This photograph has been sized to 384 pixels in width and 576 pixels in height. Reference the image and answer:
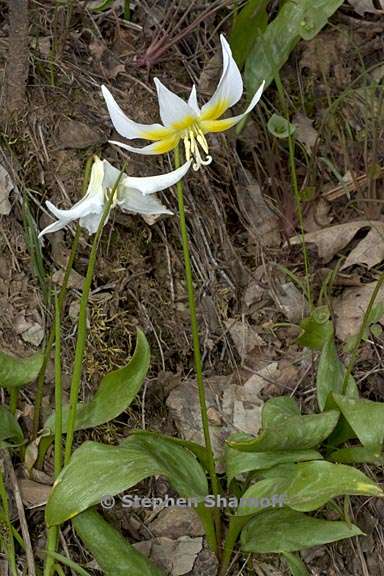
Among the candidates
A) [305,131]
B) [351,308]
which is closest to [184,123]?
[351,308]

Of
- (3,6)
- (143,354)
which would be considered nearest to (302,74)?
(3,6)

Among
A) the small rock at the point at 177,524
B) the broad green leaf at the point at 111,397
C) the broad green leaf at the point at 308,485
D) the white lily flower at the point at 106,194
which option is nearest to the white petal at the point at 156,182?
the white lily flower at the point at 106,194

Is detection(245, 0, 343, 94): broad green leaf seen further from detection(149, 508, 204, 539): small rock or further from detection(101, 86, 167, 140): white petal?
detection(149, 508, 204, 539): small rock

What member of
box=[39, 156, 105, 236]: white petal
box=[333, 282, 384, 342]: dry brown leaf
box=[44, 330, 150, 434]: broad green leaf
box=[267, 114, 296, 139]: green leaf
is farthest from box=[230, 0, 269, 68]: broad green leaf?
box=[44, 330, 150, 434]: broad green leaf

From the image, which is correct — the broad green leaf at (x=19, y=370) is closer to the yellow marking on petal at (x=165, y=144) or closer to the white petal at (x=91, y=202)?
the white petal at (x=91, y=202)

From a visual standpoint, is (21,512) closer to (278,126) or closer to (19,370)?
(19,370)

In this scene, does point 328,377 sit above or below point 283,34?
below
